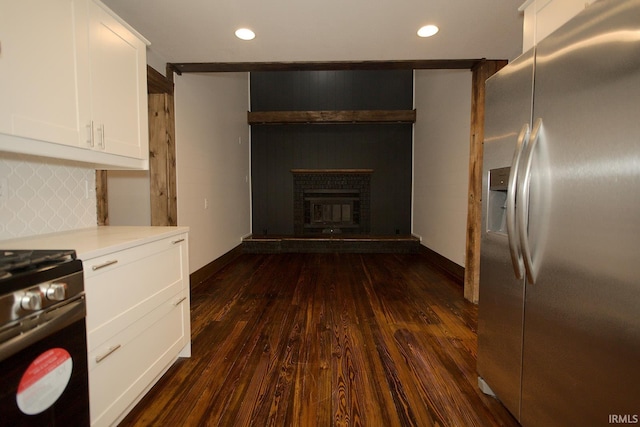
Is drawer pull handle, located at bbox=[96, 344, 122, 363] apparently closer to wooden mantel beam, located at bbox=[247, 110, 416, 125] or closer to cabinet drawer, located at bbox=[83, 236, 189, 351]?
cabinet drawer, located at bbox=[83, 236, 189, 351]

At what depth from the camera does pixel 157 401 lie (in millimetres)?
1538

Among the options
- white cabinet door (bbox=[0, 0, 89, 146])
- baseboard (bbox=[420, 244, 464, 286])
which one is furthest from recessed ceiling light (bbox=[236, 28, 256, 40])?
baseboard (bbox=[420, 244, 464, 286])

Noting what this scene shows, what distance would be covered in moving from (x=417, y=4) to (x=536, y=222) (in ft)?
5.43

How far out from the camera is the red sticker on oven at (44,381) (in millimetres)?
836

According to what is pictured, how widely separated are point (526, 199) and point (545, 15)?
1.05 metres

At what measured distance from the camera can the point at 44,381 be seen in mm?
897

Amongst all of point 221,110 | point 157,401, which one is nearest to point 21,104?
point 157,401

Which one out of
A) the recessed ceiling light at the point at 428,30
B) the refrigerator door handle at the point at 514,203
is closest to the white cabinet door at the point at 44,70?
the refrigerator door handle at the point at 514,203

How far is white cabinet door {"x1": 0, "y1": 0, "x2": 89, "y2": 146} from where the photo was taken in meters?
1.11

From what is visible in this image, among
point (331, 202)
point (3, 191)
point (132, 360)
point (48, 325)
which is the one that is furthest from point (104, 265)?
point (331, 202)

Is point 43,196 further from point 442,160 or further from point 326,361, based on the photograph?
point 442,160

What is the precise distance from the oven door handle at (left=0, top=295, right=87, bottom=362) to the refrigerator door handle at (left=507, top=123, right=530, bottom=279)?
167 centimetres

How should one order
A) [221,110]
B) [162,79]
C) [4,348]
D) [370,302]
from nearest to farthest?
1. [4,348]
2. [162,79]
3. [370,302]
4. [221,110]

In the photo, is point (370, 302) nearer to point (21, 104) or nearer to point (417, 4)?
point (417, 4)
